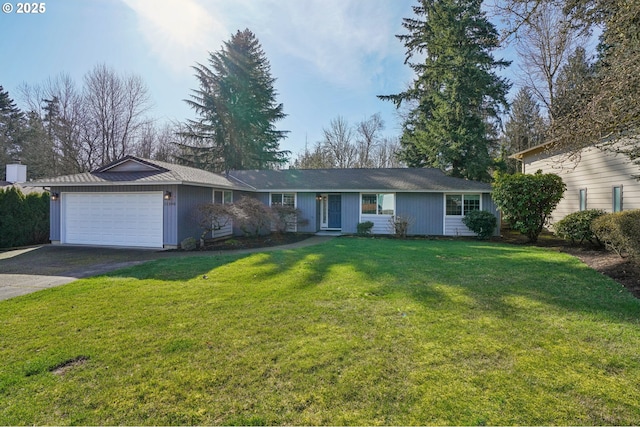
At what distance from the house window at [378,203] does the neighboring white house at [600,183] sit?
6.20m

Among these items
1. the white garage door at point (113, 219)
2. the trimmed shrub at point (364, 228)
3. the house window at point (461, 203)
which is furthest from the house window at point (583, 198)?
the white garage door at point (113, 219)

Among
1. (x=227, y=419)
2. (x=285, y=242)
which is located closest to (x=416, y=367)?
(x=227, y=419)

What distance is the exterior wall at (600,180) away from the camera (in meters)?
10.1

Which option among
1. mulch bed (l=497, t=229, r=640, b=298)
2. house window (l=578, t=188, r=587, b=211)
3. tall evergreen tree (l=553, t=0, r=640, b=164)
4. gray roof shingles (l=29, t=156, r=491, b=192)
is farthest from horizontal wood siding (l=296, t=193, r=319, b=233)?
house window (l=578, t=188, r=587, b=211)

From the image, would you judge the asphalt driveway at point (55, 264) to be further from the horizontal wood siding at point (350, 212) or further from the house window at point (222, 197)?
the horizontal wood siding at point (350, 212)

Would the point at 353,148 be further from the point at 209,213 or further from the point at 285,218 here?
the point at 209,213

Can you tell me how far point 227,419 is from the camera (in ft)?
7.52

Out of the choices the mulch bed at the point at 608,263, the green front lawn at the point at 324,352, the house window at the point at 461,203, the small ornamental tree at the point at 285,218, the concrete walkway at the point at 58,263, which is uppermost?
the house window at the point at 461,203

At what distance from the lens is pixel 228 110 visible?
83.7 feet

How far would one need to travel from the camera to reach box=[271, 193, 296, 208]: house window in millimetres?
16031

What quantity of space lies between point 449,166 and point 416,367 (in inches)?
735

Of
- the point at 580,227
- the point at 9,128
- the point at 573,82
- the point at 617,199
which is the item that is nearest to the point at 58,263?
the point at 573,82

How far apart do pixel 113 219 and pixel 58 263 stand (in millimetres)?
3320

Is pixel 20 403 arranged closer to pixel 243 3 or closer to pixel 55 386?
pixel 55 386
